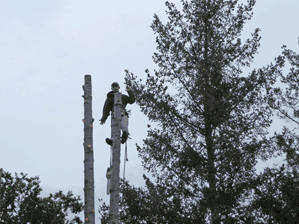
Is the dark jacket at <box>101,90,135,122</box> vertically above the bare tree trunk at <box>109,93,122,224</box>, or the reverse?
the dark jacket at <box>101,90,135,122</box>

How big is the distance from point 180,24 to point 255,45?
2.73 metres

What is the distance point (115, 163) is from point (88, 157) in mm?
456

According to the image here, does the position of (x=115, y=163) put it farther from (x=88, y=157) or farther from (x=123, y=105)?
(x=123, y=105)

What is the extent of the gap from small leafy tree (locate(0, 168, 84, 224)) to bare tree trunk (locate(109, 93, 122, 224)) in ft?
35.7

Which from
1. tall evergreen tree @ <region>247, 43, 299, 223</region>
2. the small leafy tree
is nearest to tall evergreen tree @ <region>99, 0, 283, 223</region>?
tall evergreen tree @ <region>247, 43, 299, 223</region>

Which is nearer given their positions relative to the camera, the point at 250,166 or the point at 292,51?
the point at 250,166

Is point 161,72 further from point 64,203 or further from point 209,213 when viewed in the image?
point 64,203

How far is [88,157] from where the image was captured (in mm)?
5344

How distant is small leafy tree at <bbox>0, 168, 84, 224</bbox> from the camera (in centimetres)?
1519

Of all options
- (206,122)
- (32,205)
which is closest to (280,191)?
(206,122)

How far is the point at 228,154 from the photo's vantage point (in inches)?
383

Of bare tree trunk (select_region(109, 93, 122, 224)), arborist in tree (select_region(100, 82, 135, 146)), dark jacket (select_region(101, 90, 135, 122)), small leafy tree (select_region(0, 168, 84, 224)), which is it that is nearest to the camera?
bare tree trunk (select_region(109, 93, 122, 224))

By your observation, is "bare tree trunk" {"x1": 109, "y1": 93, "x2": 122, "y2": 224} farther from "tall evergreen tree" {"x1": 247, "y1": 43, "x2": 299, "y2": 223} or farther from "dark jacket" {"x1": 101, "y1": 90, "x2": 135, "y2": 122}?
"tall evergreen tree" {"x1": 247, "y1": 43, "x2": 299, "y2": 223}

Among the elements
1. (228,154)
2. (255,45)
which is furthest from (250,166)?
(255,45)
